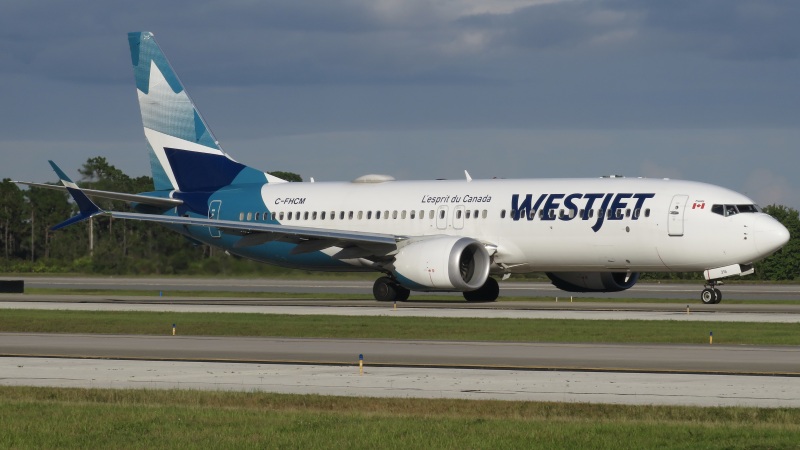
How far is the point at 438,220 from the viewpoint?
49031 mm

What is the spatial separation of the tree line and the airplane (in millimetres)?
4146

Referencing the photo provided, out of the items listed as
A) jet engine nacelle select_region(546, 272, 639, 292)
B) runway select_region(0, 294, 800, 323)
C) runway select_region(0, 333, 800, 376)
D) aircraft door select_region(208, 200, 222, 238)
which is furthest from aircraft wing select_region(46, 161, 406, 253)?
runway select_region(0, 333, 800, 376)

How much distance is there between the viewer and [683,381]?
66.6 ft

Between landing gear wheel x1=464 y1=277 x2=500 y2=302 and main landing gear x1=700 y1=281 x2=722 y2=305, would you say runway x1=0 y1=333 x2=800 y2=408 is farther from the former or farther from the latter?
landing gear wheel x1=464 y1=277 x2=500 y2=302

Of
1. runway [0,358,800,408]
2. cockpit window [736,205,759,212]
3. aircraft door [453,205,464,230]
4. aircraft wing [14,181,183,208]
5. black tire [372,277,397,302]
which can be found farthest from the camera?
aircraft wing [14,181,183,208]

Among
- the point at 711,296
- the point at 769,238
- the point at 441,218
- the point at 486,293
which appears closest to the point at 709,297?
the point at 711,296

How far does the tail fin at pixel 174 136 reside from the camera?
5584 centimetres

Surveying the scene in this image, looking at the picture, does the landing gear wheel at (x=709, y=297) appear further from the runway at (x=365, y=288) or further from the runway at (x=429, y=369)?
the runway at (x=429, y=369)

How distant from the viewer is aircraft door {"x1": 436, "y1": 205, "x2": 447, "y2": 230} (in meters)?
48.8

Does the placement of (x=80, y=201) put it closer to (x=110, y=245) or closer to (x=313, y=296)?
(x=313, y=296)

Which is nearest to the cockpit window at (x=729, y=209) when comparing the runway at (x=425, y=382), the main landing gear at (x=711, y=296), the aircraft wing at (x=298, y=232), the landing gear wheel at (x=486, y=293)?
the main landing gear at (x=711, y=296)

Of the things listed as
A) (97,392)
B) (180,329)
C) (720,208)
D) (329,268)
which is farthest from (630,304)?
(97,392)

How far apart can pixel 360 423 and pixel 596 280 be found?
33.8 meters

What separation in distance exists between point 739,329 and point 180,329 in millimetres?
14198
